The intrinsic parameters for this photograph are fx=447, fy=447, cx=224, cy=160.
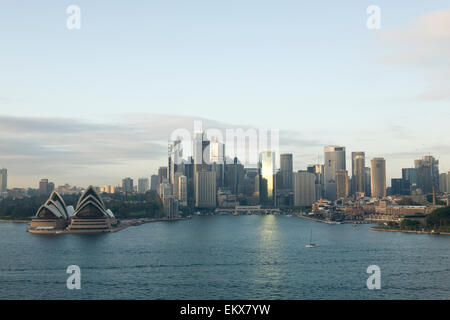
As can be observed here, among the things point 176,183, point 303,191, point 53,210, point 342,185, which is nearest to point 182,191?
point 176,183

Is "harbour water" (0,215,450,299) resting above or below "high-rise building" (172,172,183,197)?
below

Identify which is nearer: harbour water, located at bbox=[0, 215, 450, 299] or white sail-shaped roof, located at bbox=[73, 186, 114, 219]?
harbour water, located at bbox=[0, 215, 450, 299]

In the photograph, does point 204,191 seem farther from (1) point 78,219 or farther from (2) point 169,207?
(1) point 78,219

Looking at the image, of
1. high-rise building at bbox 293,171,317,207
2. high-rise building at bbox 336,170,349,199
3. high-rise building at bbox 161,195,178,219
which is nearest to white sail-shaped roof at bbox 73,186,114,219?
high-rise building at bbox 161,195,178,219

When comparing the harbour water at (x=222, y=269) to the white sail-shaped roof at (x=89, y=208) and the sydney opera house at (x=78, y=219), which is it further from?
the white sail-shaped roof at (x=89, y=208)

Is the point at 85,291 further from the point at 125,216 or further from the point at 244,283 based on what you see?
the point at 125,216

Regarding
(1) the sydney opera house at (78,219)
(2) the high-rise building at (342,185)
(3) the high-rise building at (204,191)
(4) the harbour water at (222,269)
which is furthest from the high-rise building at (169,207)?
(2) the high-rise building at (342,185)

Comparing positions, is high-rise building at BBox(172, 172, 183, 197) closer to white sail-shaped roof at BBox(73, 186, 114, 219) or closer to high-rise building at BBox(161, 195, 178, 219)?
high-rise building at BBox(161, 195, 178, 219)
